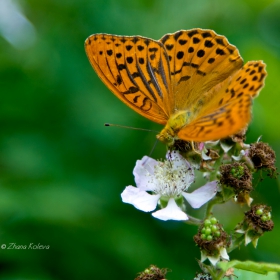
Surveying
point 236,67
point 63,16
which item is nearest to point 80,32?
point 63,16

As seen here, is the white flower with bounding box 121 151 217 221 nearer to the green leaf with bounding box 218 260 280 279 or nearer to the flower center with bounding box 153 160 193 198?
the flower center with bounding box 153 160 193 198

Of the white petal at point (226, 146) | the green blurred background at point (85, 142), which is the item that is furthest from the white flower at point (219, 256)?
the green blurred background at point (85, 142)

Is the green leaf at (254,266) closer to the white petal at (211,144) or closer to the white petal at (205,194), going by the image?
the white petal at (205,194)

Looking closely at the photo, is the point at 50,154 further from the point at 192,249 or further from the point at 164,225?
the point at 192,249

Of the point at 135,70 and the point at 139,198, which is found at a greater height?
the point at 135,70

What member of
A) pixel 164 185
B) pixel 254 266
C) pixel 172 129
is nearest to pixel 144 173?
pixel 164 185

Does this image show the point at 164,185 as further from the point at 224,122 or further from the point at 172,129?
the point at 224,122
